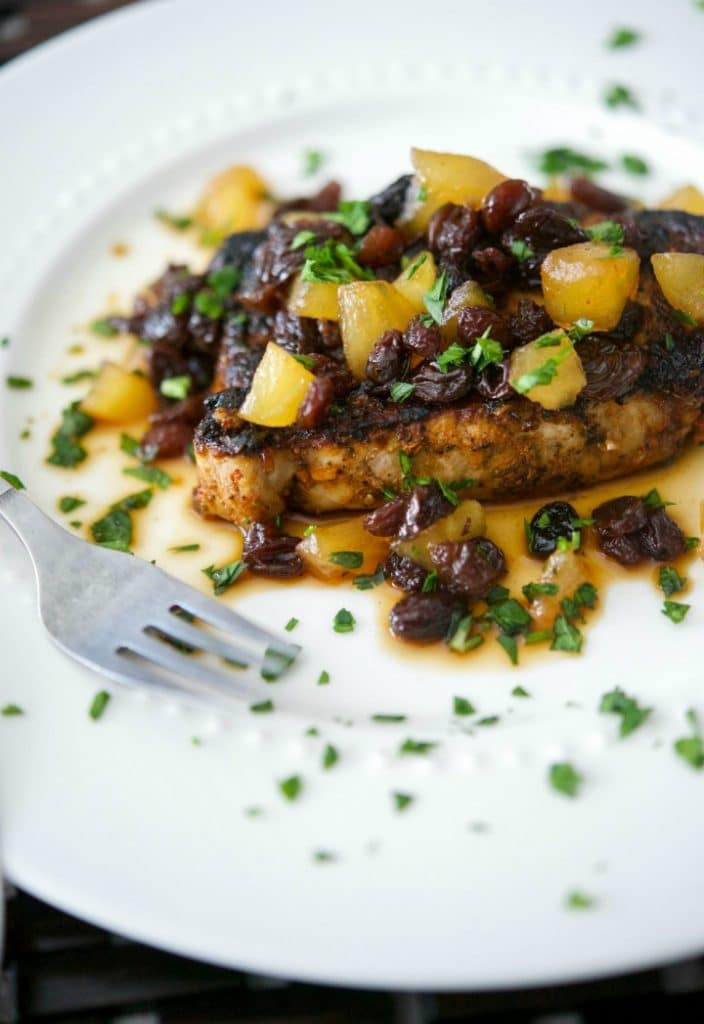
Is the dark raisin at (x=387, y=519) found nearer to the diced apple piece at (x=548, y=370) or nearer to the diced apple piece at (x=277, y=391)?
the diced apple piece at (x=277, y=391)

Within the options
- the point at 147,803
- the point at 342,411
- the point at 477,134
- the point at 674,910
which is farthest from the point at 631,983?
the point at 477,134

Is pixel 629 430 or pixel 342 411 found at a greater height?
pixel 342 411

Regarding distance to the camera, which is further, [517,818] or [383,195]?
[383,195]

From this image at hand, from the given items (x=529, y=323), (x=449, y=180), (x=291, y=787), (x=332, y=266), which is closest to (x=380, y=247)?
(x=332, y=266)

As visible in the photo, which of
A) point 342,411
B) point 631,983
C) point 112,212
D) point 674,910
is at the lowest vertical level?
point 631,983

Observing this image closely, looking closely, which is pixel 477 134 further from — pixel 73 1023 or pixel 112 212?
pixel 73 1023

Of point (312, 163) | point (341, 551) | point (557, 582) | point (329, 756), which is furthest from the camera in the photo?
point (312, 163)

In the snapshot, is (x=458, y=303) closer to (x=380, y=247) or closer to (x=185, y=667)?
(x=380, y=247)

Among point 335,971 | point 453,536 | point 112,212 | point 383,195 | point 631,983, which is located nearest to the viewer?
point 335,971
